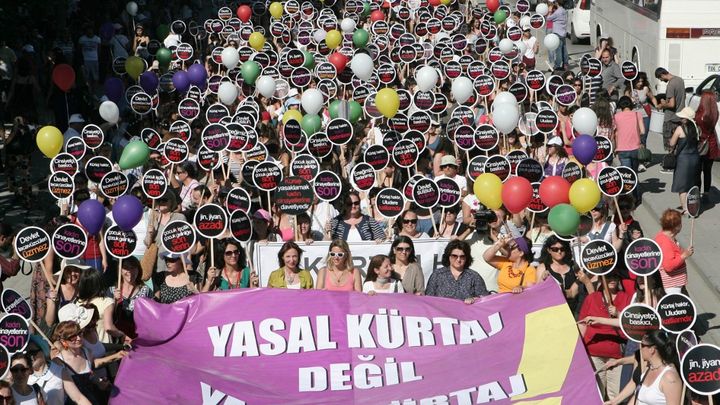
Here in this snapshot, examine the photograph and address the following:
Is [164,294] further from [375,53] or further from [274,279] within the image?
[375,53]

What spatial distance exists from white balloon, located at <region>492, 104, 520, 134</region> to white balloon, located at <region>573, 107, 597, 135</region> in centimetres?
76

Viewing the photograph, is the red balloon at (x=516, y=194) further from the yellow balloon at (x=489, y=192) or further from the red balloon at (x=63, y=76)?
the red balloon at (x=63, y=76)

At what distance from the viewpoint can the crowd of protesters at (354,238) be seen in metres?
10.1

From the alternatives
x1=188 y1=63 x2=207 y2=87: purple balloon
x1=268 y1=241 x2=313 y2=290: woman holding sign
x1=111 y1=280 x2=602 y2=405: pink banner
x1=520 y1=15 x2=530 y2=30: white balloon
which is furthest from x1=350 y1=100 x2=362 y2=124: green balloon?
x1=520 y1=15 x2=530 y2=30: white balloon

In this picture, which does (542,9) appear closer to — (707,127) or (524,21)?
(524,21)

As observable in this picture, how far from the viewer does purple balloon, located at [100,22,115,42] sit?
2615cm

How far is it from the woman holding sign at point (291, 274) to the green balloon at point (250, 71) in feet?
30.8

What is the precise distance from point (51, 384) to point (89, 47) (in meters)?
16.7

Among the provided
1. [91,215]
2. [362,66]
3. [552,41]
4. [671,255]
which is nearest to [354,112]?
[362,66]

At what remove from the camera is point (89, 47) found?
2508 centimetres

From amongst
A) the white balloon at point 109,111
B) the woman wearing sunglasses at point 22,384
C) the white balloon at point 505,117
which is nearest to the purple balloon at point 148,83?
the white balloon at point 109,111

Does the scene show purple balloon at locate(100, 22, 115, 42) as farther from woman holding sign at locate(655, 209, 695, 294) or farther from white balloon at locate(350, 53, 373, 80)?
woman holding sign at locate(655, 209, 695, 294)

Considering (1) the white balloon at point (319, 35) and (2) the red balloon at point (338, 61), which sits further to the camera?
(1) the white balloon at point (319, 35)

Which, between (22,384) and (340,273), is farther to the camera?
(340,273)
